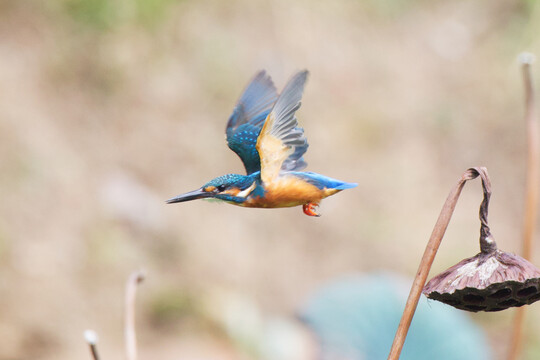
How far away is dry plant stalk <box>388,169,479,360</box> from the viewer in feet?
2.23

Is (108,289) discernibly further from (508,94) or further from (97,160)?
(508,94)

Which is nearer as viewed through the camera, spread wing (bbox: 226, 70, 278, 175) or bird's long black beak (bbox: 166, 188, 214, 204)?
bird's long black beak (bbox: 166, 188, 214, 204)

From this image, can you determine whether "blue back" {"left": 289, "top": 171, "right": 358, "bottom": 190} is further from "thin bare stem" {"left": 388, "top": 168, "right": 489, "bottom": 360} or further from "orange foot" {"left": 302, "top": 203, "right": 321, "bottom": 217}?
"thin bare stem" {"left": 388, "top": 168, "right": 489, "bottom": 360}

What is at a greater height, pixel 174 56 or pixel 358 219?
pixel 174 56

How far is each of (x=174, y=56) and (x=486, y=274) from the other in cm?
332

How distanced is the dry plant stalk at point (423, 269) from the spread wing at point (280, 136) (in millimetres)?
192

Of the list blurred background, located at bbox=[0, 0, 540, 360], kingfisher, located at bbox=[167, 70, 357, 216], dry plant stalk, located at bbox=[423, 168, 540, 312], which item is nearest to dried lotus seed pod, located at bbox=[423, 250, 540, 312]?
dry plant stalk, located at bbox=[423, 168, 540, 312]

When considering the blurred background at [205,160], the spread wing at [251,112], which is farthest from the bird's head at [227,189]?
the blurred background at [205,160]

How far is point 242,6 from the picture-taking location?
4.17m

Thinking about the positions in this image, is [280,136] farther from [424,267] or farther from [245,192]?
[424,267]

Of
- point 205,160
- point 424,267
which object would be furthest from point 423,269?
point 205,160

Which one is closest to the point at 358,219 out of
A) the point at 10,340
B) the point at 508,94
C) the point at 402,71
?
the point at 402,71

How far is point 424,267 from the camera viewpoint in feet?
2.23

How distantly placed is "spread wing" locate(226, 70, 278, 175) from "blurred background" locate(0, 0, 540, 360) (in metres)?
2.64
